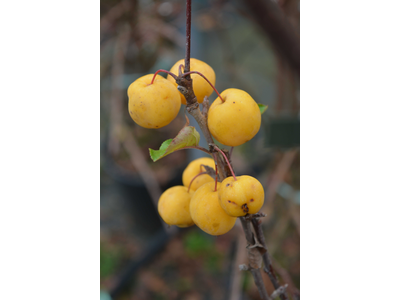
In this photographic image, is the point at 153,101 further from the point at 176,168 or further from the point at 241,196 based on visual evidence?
the point at 176,168

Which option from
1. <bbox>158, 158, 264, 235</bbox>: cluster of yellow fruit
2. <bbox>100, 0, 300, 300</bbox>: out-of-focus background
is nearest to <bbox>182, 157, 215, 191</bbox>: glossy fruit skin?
<bbox>158, 158, 264, 235</bbox>: cluster of yellow fruit

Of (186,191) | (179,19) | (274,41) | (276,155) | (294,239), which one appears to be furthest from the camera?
(179,19)

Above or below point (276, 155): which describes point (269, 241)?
below

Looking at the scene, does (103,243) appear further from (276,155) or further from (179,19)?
(179,19)

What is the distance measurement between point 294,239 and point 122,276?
2.19ft

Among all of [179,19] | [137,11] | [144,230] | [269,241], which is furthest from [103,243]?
[179,19]

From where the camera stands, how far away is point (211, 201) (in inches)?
13.0

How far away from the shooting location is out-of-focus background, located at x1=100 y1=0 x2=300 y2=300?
85cm

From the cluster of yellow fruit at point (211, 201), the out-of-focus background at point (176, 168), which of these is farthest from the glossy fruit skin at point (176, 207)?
the out-of-focus background at point (176, 168)

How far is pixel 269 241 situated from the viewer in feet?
3.59

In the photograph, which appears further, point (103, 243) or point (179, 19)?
point (179, 19)

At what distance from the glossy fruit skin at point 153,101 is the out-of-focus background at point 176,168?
0.49 m

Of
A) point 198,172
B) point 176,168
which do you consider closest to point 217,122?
point 198,172

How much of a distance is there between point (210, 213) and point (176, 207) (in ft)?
0.23
